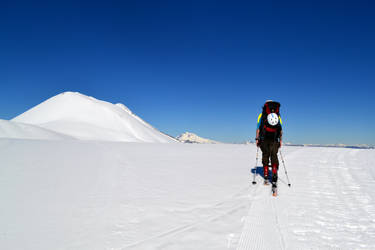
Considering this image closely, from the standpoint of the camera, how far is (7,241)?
9.61 feet

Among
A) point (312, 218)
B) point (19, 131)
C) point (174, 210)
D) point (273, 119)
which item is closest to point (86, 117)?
point (19, 131)

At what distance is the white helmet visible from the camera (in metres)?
6.73

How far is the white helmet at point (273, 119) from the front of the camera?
6.73 m


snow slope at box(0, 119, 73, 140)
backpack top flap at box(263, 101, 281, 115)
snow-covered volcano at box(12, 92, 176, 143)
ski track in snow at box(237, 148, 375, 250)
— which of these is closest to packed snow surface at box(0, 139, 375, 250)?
ski track in snow at box(237, 148, 375, 250)

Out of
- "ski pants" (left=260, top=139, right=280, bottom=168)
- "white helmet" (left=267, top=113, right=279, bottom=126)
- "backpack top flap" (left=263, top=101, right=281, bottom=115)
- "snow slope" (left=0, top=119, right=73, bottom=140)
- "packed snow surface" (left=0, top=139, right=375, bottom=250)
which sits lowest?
"packed snow surface" (left=0, top=139, right=375, bottom=250)

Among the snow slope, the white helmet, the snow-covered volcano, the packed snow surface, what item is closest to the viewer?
the packed snow surface

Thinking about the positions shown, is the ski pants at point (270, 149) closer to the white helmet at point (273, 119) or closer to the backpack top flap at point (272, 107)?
the white helmet at point (273, 119)

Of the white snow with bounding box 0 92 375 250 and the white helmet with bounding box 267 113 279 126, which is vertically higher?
the white helmet with bounding box 267 113 279 126

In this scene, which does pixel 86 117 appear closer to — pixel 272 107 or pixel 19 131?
pixel 19 131

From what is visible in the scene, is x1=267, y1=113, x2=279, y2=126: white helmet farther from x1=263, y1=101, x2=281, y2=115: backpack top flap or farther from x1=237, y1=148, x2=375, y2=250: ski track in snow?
x1=237, y1=148, x2=375, y2=250: ski track in snow

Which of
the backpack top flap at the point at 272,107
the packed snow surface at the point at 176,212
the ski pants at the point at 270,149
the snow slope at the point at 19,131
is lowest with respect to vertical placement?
the packed snow surface at the point at 176,212

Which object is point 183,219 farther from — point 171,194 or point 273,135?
point 273,135

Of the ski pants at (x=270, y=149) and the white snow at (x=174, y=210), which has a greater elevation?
the ski pants at (x=270, y=149)

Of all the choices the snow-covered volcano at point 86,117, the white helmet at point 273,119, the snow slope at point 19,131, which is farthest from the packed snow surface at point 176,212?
the snow-covered volcano at point 86,117
